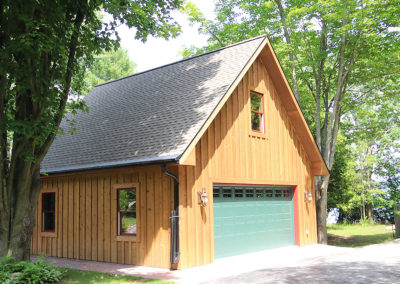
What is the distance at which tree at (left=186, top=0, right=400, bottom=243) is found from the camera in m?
17.0

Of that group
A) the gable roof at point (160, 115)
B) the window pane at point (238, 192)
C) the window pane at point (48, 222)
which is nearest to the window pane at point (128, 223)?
the gable roof at point (160, 115)

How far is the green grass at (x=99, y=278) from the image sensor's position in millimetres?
8796

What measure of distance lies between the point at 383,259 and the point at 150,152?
24.2ft

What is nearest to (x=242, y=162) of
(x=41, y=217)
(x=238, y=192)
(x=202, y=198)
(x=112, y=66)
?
(x=238, y=192)

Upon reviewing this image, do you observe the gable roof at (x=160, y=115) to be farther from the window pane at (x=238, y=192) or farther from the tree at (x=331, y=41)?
the tree at (x=331, y=41)

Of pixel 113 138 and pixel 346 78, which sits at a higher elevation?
pixel 346 78

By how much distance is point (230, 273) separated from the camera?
9531mm

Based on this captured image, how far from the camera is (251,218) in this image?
13.0 m

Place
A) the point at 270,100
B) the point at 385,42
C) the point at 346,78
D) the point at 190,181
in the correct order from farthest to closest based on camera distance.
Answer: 1. the point at 346,78
2. the point at 385,42
3. the point at 270,100
4. the point at 190,181

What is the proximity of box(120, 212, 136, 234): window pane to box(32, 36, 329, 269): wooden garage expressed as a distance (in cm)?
4

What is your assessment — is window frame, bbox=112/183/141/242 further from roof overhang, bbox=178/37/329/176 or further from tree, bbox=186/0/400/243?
tree, bbox=186/0/400/243

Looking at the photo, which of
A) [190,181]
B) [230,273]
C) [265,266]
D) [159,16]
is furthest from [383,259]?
[159,16]

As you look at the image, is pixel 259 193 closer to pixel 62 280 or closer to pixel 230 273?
pixel 230 273

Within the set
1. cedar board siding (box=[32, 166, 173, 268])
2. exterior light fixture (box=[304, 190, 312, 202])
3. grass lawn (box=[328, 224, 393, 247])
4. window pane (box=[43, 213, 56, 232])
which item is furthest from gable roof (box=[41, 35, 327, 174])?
grass lawn (box=[328, 224, 393, 247])
